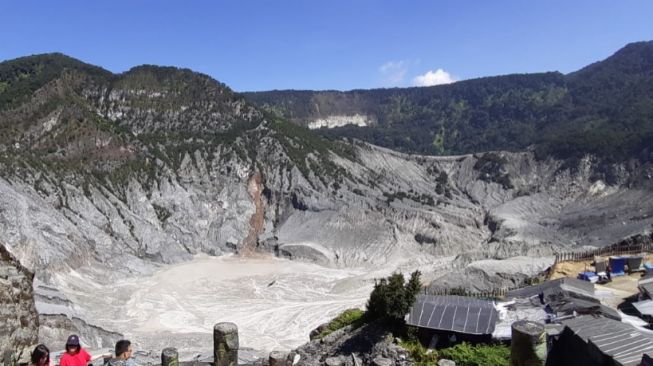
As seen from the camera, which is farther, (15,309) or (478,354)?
(478,354)

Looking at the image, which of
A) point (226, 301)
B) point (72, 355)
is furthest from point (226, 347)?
point (226, 301)

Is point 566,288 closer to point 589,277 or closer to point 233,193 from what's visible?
point 589,277

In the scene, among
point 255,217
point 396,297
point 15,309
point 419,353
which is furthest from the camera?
point 255,217

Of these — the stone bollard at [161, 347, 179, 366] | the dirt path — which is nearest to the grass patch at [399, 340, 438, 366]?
the stone bollard at [161, 347, 179, 366]

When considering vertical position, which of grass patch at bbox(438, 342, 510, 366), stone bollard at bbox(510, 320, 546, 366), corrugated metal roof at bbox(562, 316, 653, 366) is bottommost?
grass patch at bbox(438, 342, 510, 366)

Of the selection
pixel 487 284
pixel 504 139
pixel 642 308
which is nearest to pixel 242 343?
pixel 487 284

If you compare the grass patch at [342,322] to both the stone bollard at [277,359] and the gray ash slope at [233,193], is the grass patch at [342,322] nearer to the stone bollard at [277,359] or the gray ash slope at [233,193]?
the stone bollard at [277,359]

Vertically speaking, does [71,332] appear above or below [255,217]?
below

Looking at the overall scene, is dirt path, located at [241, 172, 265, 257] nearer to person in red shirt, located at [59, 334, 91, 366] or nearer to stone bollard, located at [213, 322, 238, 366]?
person in red shirt, located at [59, 334, 91, 366]
